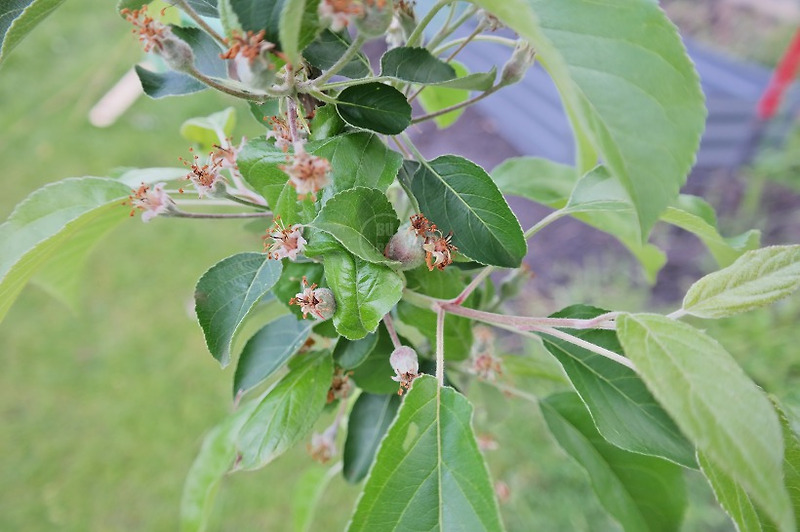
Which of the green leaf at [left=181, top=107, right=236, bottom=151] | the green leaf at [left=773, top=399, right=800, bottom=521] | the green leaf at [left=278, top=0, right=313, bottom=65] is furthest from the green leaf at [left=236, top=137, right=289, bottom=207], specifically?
the green leaf at [left=773, top=399, right=800, bottom=521]

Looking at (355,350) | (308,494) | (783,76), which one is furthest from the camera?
(783,76)

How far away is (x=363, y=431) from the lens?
0.60 meters

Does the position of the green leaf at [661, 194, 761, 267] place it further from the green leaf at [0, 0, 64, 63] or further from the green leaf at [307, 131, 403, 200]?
the green leaf at [0, 0, 64, 63]

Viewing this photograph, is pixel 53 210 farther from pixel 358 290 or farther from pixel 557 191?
pixel 557 191

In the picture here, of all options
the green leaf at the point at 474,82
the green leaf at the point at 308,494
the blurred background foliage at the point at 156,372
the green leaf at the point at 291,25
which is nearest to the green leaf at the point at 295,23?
the green leaf at the point at 291,25

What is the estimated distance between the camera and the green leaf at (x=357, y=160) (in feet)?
1.24

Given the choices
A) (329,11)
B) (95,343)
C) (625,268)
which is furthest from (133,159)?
(329,11)

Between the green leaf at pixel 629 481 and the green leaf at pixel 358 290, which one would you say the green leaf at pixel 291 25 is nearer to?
the green leaf at pixel 358 290

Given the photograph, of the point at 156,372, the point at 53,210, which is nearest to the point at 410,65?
the point at 53,210

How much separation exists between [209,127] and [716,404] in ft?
1.66

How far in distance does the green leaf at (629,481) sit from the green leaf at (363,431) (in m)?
0.17

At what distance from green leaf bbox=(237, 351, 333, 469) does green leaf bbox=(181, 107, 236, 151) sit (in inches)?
10.4

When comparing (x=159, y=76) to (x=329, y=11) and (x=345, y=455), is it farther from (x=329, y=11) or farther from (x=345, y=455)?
(x=345, y=455)

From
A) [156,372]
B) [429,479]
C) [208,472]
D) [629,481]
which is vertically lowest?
[156,372]
